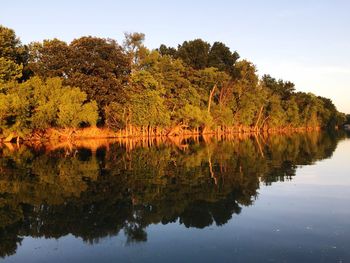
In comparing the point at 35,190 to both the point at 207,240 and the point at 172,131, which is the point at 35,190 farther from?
the point at 172,131

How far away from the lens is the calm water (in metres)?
11.0

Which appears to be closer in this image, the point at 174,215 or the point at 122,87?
the point at 174,215

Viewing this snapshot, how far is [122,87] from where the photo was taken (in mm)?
68562

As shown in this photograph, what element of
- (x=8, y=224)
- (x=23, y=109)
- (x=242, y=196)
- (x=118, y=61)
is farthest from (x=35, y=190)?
(x=118, y=61)

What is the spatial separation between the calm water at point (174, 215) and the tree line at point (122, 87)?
114 feet

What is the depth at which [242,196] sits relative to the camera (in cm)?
1809

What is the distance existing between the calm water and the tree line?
34758 millimetres

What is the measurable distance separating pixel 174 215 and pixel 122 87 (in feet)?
183

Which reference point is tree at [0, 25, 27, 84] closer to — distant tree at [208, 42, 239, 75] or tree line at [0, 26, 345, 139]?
tree line at [0, 26, 345, 139]

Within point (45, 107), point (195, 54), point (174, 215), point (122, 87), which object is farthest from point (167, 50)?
point (174, 215)

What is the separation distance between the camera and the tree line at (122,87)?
195ft

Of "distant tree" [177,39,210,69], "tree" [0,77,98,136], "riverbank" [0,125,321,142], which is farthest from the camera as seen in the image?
"distant tree" [177,39,210,69]

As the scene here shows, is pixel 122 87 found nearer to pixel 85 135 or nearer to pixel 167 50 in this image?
pixel 85 135

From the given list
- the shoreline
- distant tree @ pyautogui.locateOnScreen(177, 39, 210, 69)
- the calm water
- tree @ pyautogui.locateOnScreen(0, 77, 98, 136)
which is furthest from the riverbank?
the calm water
